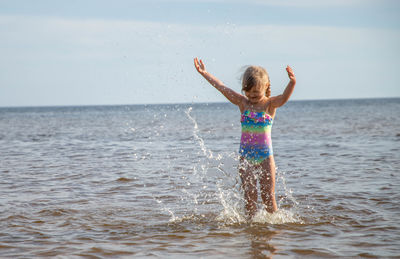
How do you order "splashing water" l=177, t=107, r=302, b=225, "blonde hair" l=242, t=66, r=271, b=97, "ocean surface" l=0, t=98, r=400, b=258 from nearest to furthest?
"ocean surface" l=0, t=98, r=400, b=258, "blonde hair" l=242, t=66, r=271, b=97, "splashing water" l=177, t=107, r=302, b=225

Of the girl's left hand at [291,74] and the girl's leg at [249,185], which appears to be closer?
the girl's left hand at [291,74]

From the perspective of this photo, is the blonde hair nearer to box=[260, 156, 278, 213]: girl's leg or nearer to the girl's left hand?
the girl's left hand

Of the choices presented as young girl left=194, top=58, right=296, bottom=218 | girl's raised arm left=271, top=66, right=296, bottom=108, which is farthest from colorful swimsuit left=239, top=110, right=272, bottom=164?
girl's raised arm left=271, top=66, right=296, bottom=108

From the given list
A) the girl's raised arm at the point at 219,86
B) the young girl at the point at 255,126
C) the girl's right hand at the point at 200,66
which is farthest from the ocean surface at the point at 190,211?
the girl's right hand at the point at 200,66

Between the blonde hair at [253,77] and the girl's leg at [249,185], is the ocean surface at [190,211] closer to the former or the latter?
the girl's leg at [249,185]

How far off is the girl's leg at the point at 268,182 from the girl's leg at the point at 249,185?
104 millimetres

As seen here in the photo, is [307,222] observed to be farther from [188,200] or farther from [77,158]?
[77,158]

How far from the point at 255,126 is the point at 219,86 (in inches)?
25.2

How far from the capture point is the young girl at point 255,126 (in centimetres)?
511

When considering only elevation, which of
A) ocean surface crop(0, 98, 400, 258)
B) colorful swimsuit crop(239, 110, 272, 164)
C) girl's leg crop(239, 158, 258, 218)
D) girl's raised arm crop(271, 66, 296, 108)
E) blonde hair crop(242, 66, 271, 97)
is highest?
blonde hair crop(242, 66, 271, 97)

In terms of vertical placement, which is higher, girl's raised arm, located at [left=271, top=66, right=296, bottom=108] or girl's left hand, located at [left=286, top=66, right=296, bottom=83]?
girl's left hand, located at [left=286, top=66, right=296, bottom=83]

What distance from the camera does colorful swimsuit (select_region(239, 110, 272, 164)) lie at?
514cm

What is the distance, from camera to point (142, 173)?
9.49 m

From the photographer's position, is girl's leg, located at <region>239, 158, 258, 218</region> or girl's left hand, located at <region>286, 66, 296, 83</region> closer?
girl's left hand, located at <region>286, 66, 296, 83</region>
